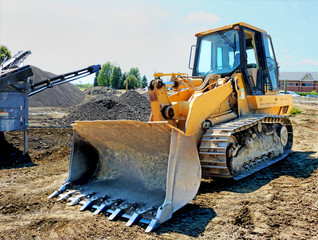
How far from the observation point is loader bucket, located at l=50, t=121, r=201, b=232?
341 cm

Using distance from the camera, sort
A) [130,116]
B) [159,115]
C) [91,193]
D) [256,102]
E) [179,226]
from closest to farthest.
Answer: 1. [179,226]
2. [91,193]
3. [159,115]
4. [256,102]
5. [130,116]

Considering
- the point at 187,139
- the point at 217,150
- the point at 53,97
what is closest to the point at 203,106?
the point at 217,150

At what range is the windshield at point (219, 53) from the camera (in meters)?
5.86

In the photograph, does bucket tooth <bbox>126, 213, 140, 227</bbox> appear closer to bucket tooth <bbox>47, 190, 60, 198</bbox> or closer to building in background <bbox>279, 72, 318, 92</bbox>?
bucket tooth <bbox>47, 190, 60, 198</bbox>

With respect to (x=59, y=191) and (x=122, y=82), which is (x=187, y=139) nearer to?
(x=59, y=191)

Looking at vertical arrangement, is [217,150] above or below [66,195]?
above

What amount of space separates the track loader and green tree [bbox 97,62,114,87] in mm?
70751

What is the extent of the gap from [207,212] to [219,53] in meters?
3.75

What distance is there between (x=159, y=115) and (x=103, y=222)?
195cm

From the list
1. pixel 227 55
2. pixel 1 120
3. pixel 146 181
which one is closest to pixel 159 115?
pixel 146 181

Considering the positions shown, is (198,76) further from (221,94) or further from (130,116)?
(130,116)

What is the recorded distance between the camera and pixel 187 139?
11.7ft

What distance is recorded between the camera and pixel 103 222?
3322 mm

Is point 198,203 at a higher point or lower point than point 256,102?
lower
